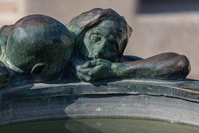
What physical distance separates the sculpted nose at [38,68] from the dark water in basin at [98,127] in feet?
0.59

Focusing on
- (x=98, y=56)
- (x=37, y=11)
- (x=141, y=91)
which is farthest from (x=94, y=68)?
(x=37, y=11)

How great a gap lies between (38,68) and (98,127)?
303mm

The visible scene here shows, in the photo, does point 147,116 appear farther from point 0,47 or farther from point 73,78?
point 0,47

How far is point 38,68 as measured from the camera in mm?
1509

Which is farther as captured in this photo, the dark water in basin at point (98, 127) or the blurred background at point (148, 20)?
the blurred background at point (148, 20)

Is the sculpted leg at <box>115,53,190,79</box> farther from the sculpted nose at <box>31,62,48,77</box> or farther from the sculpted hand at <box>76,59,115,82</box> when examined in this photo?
the sculpted nose at <box>31,62,48,77</box>

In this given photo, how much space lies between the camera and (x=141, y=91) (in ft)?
5.15

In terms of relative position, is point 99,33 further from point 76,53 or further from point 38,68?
point 38,68

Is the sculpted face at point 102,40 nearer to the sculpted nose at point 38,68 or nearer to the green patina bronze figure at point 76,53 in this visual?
the green patina bronze figure at point 76,53

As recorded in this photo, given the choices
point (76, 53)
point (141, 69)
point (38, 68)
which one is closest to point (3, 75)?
point (38, 68)

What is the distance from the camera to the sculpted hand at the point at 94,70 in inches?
60.6

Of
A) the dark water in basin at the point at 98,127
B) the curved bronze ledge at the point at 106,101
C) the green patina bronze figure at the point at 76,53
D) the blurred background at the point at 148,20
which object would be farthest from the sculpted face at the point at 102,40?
the blurred background at the point at 148,20

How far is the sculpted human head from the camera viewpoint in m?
1.58

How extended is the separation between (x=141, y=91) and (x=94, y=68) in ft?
0.65
